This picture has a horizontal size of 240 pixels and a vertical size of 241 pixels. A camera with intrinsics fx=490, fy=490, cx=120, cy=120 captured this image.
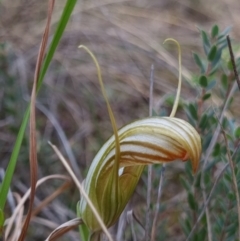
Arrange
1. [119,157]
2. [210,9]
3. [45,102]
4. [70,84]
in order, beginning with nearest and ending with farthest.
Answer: [119,157], [45,102], [70,84], [210,9]

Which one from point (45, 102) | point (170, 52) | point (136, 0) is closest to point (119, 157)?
point (45, 102)

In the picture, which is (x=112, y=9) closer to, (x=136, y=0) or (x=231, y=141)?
(x=136, y=0)

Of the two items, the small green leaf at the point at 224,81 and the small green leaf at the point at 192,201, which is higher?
the small green leaf at the point at 224,81

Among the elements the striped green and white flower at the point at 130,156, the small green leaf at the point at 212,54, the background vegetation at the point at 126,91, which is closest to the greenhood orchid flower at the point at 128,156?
the striped green and white flower at the point at 130,156

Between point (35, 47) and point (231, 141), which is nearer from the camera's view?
point (231, 141)

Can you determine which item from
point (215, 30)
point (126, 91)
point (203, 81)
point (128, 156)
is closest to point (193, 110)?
point (203, 81)

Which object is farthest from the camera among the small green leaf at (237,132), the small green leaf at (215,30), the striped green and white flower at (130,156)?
the small green leaf at (215,30)

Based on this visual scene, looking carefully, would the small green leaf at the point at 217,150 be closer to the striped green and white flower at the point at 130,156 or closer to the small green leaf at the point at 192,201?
the small green leaf at the point at 192,201
